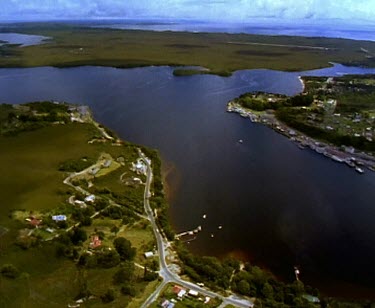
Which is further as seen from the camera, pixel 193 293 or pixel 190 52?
pixel 190 52

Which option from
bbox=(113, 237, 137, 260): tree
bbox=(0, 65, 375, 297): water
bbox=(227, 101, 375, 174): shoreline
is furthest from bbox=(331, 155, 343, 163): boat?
bbox=(113, 237, 137, 260): tree

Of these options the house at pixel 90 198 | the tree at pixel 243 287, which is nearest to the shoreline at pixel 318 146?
the tree at pixel 243 287

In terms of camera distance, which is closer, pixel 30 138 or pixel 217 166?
pixel 217 166

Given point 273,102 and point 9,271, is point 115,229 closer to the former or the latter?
point 9,271

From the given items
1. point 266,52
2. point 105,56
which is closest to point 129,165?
point 105,56

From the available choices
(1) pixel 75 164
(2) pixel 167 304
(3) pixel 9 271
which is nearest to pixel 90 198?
(1) pixel 75 164

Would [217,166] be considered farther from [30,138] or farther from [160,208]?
[30,138]

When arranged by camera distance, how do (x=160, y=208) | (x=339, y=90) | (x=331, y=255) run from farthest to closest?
(x=339, y=90), (x=160, y=208), (x=331, y=255)

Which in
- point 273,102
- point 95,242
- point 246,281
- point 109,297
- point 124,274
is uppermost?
point 273,102
